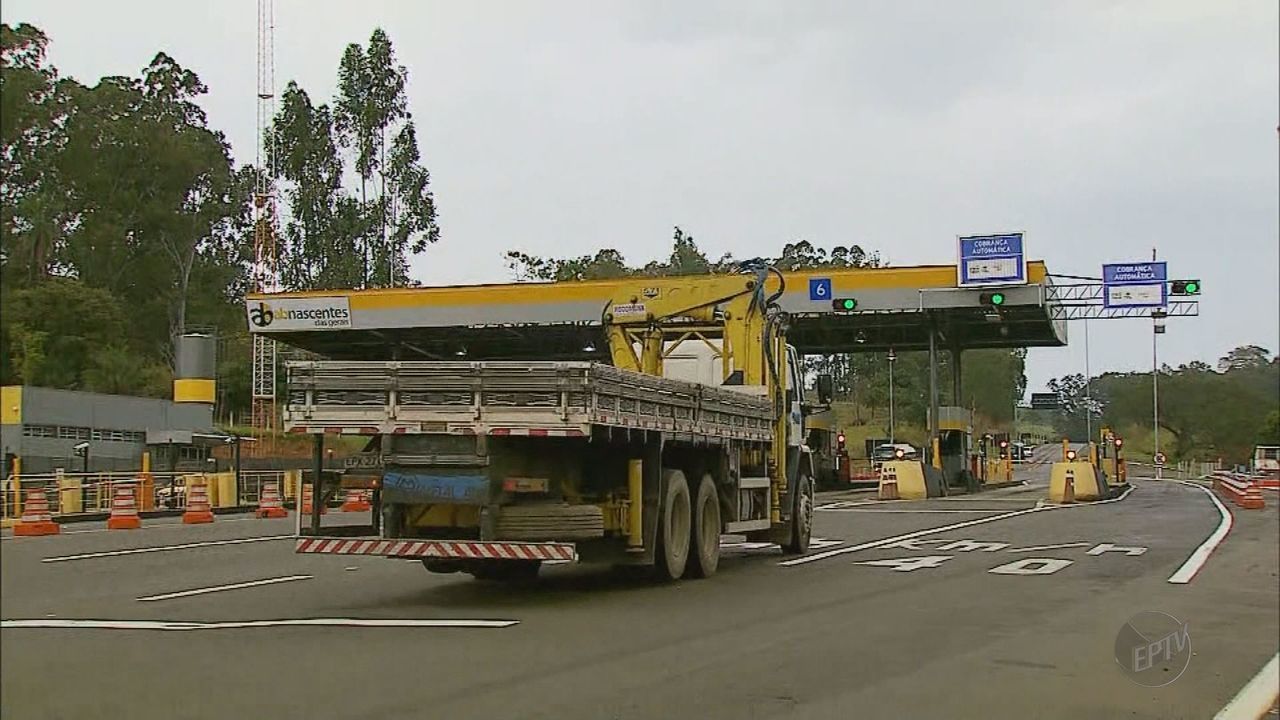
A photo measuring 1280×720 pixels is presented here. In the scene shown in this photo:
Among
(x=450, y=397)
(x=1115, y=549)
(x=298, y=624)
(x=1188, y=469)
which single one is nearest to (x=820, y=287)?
(x=1115, y=549)

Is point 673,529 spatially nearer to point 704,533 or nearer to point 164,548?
point 704,533

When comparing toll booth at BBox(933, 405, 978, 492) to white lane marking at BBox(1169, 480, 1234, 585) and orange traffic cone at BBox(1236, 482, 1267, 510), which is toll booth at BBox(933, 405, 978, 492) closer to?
white lane marking at BBox(1169, 480, 1234, 585)

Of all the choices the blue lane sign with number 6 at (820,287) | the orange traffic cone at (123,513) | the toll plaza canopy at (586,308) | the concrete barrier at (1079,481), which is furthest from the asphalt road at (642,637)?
the blue lane sign with number 6 at (820,287)

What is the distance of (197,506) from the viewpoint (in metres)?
24.5

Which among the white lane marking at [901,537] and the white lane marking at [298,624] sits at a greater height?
the white lane marking at [298,624]

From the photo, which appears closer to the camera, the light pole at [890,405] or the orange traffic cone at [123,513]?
the orange traffic cone at [123,513]

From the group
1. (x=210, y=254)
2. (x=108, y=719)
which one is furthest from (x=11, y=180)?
(x=108, y=719)

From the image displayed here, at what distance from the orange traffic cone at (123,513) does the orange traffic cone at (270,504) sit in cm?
370

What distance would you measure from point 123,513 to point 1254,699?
1925 cm

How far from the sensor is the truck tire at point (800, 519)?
57.1 feet

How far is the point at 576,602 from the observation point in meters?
12.3

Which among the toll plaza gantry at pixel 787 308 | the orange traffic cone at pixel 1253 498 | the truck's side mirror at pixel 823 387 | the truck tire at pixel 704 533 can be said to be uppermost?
the toll plaza gantry at pixel 787 308

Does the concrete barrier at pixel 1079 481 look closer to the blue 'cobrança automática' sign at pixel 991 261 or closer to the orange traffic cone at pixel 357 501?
the blue 'cobrança automática' sign at pixel 991 261

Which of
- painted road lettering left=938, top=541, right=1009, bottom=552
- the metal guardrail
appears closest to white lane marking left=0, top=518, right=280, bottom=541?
painted road lettering left=938, top=541, right=1009, bottom=552
